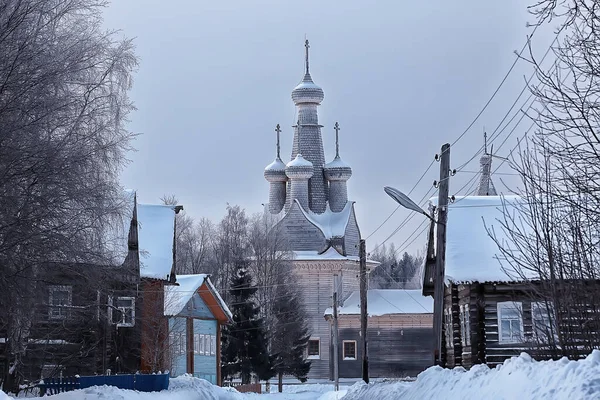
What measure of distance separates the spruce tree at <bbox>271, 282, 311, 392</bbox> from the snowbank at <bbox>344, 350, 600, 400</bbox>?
50.0 metres

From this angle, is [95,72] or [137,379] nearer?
[95,72]

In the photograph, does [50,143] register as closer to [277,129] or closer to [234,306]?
[234,306]

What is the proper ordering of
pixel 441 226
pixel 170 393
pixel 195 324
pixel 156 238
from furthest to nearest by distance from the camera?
1. pixel 195 324
2. pixel 156 238
3. pixel 170 393
4. pixel 441 226

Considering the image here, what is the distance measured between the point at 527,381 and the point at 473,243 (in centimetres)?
2225

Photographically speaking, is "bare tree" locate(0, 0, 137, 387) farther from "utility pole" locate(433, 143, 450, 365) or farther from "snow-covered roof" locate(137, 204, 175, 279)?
"snow-covered roof" locate(137, 204, 175, 279)

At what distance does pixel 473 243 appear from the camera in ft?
112

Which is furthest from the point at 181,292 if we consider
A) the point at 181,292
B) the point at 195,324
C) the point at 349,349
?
the point at 349,349

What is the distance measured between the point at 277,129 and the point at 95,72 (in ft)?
231

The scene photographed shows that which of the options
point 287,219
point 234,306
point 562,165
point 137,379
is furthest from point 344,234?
point 562,165

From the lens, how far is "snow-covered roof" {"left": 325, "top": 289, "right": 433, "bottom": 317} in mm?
73312

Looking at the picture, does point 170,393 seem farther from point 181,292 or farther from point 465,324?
point 181,292

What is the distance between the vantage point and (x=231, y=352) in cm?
6066

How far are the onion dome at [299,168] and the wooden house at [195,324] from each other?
42346mm

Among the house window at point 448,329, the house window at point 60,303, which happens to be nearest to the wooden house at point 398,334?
the house window at point 448,329
